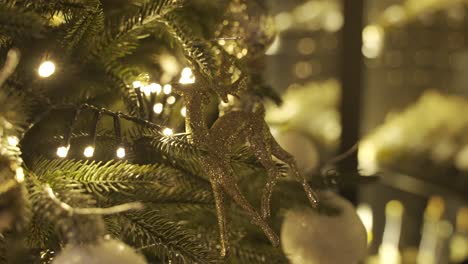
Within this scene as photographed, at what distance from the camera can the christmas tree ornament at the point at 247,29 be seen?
67 cm

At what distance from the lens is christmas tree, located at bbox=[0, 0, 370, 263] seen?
41 cm

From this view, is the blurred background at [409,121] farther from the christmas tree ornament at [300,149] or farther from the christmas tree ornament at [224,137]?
the christmas tree ornament at [224,137]

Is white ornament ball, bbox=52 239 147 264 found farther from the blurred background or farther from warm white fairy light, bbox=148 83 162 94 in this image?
the blurred background

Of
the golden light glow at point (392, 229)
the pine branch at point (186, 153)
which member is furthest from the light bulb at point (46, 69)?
the golden light glow at point (392, 229)

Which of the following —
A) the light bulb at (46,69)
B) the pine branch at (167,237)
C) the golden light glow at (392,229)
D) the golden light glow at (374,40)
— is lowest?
the golden light glow at (392,229)

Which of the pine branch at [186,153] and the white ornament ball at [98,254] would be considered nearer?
the white ornament ball at [98,254]

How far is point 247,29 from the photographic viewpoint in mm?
689

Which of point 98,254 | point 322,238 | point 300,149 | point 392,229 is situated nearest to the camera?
point 98,254

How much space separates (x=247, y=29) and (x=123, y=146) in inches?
10.1

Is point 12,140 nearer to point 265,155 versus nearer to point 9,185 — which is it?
point 9,185

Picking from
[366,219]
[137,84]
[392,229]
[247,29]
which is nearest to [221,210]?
[137,84]

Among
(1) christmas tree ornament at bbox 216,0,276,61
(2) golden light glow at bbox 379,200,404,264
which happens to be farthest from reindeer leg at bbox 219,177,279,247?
(2) golden light glow at bbox 379,200,404,264

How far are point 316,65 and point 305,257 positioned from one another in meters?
1.45

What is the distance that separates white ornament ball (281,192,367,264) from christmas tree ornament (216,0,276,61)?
0.20 m
